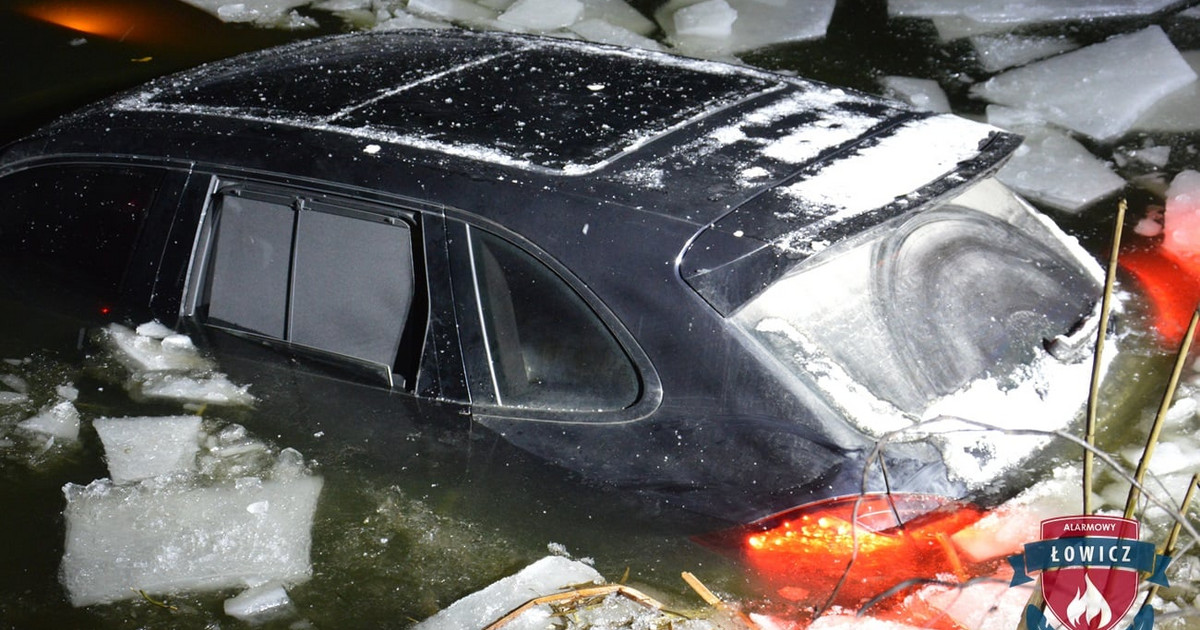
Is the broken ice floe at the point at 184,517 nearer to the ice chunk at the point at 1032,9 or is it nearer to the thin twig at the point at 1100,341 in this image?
the thin twig at the point at 1100,341

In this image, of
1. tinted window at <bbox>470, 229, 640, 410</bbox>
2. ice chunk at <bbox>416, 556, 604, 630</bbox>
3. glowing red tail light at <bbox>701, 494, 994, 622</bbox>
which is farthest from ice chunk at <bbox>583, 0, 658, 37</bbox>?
glowing red tail light at <bbox>701, 494, 994, 622</bbox>

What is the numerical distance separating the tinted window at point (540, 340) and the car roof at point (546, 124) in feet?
0.78

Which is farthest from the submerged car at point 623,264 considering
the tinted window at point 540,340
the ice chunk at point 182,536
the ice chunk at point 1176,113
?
the ice chunk at point 1176,113

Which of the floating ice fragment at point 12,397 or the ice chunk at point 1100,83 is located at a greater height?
the ice chunk at point 1100,83

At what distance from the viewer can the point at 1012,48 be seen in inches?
273

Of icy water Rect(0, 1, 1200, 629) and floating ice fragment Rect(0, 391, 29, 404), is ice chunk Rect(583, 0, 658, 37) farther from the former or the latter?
floating ice fragment Rect(0, 391, 29, 404)

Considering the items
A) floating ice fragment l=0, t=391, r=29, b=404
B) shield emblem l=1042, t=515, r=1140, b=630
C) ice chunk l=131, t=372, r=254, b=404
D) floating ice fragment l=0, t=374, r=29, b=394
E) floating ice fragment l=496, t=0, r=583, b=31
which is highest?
floating ice fragment l=496, t=0, r=583, b=31

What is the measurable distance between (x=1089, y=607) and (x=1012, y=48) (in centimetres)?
544

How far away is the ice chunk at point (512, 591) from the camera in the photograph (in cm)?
303

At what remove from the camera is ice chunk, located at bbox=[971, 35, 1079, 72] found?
6.79 metres

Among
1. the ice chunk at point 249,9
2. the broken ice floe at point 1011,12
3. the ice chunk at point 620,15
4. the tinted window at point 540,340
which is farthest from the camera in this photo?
the ice chunk at point 249,9

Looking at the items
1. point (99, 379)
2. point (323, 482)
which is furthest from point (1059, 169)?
point (99, 379)

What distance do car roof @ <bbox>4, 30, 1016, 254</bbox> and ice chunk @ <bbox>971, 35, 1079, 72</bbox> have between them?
143 inches

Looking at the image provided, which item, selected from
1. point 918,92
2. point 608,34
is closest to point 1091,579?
point 918,92
